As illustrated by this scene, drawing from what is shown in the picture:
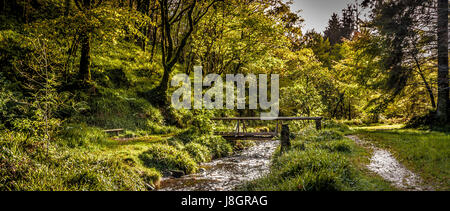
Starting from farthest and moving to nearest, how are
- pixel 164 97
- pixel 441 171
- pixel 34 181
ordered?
pixel 164 97 → pixel 441 171 → pixel 34 181

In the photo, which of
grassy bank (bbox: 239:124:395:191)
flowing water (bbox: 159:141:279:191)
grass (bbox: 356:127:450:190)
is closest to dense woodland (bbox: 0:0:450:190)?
flowing water (bbox: 159:141:279:191)

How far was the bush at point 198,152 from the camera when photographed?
9.22 meters

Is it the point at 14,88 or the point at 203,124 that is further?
the point at 203,124

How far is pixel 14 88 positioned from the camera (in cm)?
816

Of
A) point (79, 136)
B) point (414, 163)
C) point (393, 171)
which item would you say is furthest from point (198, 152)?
point (414, 163)

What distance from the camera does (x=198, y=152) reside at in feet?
31.0

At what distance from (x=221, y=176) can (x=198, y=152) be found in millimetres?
2324

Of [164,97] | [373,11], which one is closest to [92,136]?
[164,97]

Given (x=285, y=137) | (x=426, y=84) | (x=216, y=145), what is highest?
(x=426, y=84)

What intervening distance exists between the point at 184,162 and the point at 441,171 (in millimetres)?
6861

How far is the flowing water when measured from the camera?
6246 millimetres

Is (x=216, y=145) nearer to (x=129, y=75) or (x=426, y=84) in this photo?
(x=129, y=75)

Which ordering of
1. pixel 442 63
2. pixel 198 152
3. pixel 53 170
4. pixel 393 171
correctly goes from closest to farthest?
pixel 53 170 < pixel 393 171 < pixel 198 152 < pixel 442 63

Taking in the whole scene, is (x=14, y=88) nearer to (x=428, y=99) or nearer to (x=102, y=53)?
(x=102, y=53)
